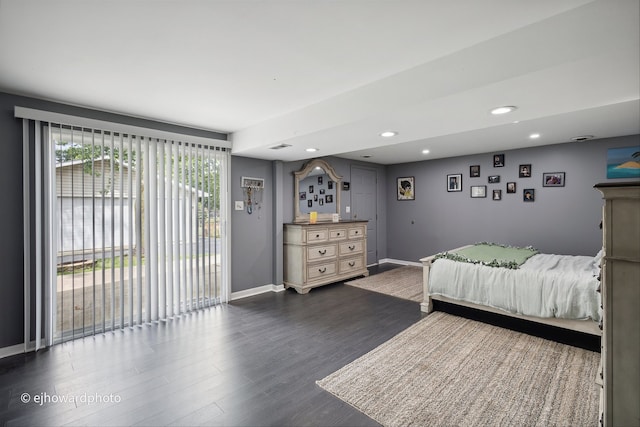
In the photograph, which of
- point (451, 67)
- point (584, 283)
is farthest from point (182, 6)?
point (584, 283)

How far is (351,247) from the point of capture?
17.6ft

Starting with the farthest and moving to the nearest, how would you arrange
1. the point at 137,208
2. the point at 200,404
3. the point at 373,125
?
the point at 137,208
the point at 373,125
the point at 200,404

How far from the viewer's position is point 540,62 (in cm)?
168

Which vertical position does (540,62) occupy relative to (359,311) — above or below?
above

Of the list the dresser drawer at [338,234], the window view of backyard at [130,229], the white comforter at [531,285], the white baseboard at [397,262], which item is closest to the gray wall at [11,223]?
the window view of backyard at [130,229]

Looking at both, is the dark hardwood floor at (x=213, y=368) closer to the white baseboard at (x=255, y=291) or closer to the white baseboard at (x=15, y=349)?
the white baseboard at (x=15, y=349)

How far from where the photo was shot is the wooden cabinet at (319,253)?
4.62m

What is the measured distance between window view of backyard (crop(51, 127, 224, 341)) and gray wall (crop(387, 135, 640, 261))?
424 cm

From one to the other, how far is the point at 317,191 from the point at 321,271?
1.51m

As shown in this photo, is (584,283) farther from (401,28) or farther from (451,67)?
(401,28)

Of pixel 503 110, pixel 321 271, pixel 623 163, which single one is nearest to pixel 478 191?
pixel 623 163

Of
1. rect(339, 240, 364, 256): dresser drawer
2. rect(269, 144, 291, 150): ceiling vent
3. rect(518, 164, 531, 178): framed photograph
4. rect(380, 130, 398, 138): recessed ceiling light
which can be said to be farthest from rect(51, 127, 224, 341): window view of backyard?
rect(518, 164, 531, 178): framed photograph

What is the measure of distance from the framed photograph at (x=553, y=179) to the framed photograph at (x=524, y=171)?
0.21 m

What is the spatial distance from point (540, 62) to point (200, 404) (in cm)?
299
